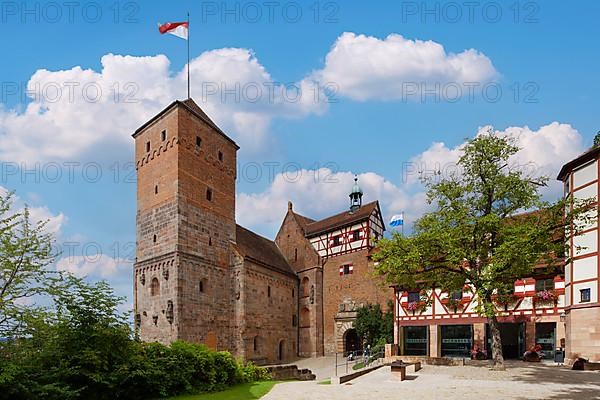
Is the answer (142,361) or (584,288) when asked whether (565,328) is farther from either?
(142,361)

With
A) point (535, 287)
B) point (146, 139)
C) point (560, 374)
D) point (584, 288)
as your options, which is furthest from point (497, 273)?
point (146, 139)

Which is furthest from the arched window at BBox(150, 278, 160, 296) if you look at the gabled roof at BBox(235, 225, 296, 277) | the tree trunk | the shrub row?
the tree trunk

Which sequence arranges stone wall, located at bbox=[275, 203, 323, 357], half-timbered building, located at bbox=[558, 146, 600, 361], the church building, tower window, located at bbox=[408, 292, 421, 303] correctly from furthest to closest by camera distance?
stone wall, located at bbox=[275, 203, 323, 357] → the church building → tower window, located at bbox=[408, 292, 421, 303] → half-timbered building, located at bbox=[558, 146, 600, 361]

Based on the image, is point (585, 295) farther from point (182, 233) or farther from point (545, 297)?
point (182, 233)

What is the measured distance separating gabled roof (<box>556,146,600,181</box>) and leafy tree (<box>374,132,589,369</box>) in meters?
3.25

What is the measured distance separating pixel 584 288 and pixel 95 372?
20.4 meters

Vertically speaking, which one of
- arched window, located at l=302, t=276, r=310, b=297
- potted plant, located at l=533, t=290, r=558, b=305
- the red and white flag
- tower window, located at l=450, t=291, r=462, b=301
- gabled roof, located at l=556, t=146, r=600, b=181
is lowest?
arched window, located at l=302, t=276, r=310, b=297

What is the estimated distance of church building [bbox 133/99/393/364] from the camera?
33000 millimetres

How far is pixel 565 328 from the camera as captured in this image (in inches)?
944

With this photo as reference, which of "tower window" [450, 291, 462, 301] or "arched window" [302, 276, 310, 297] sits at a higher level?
"tower window" [450, 291, 462, 301]

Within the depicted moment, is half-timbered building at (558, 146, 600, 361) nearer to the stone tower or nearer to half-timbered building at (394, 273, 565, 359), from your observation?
half-timbered building at (394, 273, 565, 359)

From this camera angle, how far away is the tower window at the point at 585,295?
73.6 feet

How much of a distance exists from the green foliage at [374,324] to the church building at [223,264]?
1.75 metres

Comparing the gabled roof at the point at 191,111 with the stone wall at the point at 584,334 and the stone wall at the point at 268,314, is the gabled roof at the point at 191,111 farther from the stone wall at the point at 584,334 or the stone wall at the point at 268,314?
the stone wall at the point at 584,334
